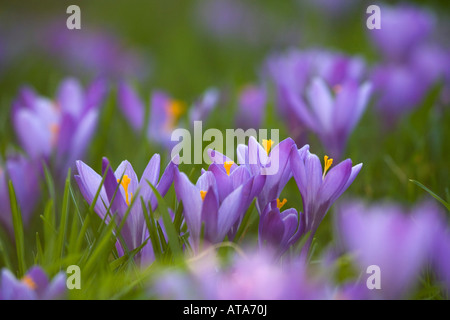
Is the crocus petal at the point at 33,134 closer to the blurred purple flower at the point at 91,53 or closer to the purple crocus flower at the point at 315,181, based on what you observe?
the purple crocus flower at the point at 315,181

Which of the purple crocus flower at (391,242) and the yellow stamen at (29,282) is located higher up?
the purple crocus flower at (391,242)

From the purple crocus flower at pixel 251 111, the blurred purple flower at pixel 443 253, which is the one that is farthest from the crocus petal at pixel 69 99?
the blurred purple flower at pixel 443 253

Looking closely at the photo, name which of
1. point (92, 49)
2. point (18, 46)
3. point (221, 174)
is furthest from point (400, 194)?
point (18, 46)

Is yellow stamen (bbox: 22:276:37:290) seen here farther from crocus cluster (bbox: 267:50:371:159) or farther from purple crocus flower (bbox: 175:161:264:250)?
crocus cluster (bbox: 267:50:371:159)

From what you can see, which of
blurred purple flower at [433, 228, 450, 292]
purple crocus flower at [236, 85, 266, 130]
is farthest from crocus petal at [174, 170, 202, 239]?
purple crocus flower at [236, 85, 266, 130]

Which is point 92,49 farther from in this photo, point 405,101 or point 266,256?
point 266,256
